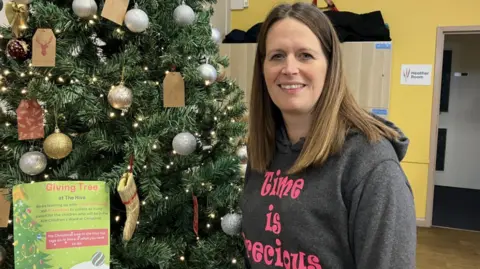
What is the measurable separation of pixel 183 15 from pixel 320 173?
2.18 feet

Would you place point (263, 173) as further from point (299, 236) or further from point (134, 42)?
point (134, 42)

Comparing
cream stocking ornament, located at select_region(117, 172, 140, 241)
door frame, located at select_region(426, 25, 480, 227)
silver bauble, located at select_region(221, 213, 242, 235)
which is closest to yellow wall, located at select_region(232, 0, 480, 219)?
door frame, located at select_region(426, 25, 480, 227)

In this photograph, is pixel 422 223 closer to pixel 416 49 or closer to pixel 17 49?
pixel 416 49

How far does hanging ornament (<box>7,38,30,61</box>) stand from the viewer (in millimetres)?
1122

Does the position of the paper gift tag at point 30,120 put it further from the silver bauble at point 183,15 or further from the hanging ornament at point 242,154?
the hanging ornament at point 242,154

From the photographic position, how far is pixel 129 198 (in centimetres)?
111

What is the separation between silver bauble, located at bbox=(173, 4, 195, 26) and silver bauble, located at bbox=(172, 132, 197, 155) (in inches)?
13.9

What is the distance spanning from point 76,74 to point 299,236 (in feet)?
2.55

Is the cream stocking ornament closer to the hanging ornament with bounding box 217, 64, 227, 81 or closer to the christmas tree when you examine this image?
the christmas tree

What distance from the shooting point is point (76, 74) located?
1.14 metres

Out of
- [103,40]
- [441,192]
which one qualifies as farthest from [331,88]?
[441,192]

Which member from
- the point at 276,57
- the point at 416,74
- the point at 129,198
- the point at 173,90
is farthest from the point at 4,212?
the point at 416,74

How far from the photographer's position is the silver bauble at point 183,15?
4.01 feet

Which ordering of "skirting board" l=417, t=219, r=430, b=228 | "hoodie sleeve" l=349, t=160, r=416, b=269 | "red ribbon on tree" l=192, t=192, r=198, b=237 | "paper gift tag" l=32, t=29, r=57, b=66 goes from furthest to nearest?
"skirting board" l=417, t=219, r=430, b=228 → "red ribbon on tree" l=192, t=192, r=198, b=237 → "paper gift tag" l=32, t=29, r=57, b=66 → "hoodie sleeve" l=349, t=160, r=416, b=269
